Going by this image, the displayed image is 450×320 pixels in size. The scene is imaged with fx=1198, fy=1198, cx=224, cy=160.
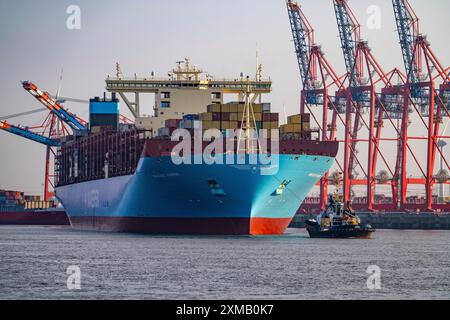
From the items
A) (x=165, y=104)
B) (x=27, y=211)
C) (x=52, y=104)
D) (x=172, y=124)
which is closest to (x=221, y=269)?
(x=172, y=124)

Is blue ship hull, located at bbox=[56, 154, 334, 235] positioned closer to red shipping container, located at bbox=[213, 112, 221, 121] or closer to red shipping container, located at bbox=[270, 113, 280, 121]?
red shipping container, located at bbox=[270, 113, 280, 121]

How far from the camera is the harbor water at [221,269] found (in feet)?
162

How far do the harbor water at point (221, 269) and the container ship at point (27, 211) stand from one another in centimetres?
7264

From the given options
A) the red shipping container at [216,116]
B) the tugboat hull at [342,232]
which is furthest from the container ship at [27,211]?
the red shipping container at [216,116]

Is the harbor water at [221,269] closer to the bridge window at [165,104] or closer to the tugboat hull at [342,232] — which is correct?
the tugboat hull at [342,232]

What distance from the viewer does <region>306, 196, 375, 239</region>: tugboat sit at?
88.1 meters

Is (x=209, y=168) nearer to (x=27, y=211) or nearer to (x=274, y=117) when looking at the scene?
(x=274, y=117)

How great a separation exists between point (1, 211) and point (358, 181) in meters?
53.8

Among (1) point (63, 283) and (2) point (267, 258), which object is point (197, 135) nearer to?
(2) point (267, 258)

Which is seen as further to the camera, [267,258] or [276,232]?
[276,232]

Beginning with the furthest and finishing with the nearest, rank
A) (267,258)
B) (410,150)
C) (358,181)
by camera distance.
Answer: (358,181)
(410,150)
(267,258)

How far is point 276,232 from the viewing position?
91.2 metres
